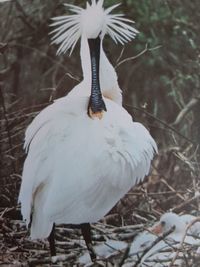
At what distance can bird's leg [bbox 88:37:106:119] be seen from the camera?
178 centimetres

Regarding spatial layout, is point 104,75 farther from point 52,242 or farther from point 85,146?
point 52,242

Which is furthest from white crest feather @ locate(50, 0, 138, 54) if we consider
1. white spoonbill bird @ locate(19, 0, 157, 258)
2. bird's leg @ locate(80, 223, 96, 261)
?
bird's leg @ locate(80, 223, 96, 261)

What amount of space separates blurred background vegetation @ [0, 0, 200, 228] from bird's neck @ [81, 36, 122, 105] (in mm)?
17

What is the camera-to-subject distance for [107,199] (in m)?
1.78

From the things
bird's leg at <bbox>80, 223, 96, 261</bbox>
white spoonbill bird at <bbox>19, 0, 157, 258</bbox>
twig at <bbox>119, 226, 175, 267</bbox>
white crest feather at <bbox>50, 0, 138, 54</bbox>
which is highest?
white crest feather at <bbox>50, 0, 138, 54</bbox>

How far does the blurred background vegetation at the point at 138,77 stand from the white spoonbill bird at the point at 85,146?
0.03 metres

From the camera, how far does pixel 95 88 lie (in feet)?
5.91

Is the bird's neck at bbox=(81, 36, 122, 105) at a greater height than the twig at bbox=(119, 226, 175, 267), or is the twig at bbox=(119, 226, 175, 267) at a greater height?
the bird's neck at bbox=(81, 36, 122, 105)

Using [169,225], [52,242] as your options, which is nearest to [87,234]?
[52,242]

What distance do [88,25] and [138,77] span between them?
0.20 meters

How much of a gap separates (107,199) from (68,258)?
186mm

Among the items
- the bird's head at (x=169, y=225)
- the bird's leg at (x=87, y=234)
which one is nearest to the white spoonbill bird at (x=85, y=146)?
the bird's leg at (x=87, y=234)

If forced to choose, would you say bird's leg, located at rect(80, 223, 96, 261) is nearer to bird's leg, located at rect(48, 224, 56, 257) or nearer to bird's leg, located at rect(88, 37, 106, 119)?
bird's leg, located at rect(48, 224, 56, 257)

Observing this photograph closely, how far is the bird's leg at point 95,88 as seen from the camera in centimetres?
178
